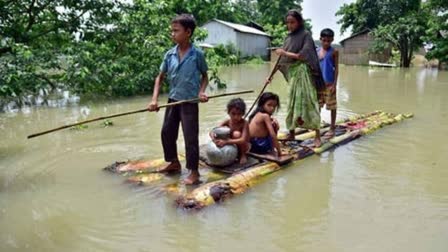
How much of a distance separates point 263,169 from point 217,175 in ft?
1.63

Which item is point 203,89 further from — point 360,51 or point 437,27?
point 360,51

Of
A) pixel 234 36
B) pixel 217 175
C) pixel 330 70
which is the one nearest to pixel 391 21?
pixel 234 36

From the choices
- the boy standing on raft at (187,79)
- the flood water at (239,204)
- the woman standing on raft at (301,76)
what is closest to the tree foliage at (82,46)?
the flood water at (239,204)

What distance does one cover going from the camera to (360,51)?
32531 mm

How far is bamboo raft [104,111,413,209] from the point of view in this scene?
4.04 metres

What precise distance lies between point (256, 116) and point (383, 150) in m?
2.00

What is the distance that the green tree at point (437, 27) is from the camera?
2219 centimetres

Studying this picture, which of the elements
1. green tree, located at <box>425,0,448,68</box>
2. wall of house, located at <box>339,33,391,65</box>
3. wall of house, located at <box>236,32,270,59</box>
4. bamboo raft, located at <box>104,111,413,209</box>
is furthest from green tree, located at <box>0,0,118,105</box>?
wall of house, located at <box>339,33,391,65</box>

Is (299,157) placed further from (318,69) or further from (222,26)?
(222,26)

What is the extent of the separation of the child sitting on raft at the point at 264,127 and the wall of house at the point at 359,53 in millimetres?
28141

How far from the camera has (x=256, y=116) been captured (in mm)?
5082

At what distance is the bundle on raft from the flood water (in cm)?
9

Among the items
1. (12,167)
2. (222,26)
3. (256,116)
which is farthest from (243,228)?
(222,26)

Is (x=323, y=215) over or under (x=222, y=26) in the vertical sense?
under
